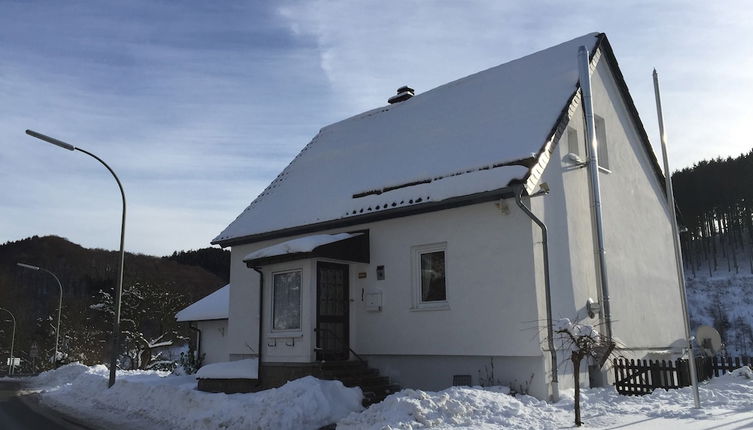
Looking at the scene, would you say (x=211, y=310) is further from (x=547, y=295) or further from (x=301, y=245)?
(x=547, y=295)

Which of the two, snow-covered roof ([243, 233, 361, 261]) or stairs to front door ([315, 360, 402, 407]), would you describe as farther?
snow-covered roof ([243, 233, 361, 261])

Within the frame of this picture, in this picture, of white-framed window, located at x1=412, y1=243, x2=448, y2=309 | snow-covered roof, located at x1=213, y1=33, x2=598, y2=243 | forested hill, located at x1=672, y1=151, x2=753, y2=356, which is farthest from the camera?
forested hill, located at x1=672, y1=151, x2=753, y2=356

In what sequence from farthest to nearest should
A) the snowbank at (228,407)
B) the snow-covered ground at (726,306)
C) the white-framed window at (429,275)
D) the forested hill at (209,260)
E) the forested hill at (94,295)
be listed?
the forested hill at (209,260) → the snow-covered ground at (726,306) → the forested hill at (94,295) → the white-framed window at (429,275) → the snowbank at (228,407)

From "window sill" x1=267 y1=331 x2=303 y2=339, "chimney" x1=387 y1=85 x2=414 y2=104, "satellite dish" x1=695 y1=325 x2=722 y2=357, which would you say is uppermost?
"chimney" x1=387 y1=85 x2=414 y2=104

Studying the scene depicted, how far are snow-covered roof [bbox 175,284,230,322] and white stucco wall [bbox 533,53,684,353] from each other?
1516cm

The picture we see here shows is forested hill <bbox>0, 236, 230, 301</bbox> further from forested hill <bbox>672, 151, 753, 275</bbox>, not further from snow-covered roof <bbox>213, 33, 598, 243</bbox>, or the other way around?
snow-covered roof <bbox>213, 33, 598, 243</bbox>

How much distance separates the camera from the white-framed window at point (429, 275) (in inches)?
510

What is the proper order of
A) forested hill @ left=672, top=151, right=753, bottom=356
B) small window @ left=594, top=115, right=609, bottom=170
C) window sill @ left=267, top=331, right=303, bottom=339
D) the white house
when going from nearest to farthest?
the white house
window sill @ left=267, top=331, right=303, bottom=339
small window @ left=594, top=115, right=609, bottom=170
forested hill @ left=672, top=151, right=753, bottom=356

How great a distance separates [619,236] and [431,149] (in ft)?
16.8

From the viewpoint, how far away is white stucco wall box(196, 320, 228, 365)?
2430cm

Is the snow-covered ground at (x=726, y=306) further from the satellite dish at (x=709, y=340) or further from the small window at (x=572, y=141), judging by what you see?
the small window at (x=572, y=141)

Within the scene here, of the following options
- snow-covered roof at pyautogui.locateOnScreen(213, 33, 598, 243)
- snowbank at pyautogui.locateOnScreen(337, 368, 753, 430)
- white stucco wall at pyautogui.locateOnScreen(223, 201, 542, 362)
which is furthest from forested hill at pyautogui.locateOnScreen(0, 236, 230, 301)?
snowbank at pyautogui.locateOnScreen(337, 368, 753, 430)

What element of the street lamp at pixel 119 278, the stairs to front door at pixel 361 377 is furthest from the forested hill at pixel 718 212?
the street lamp at pixel 119 278

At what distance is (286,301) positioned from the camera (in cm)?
1402
